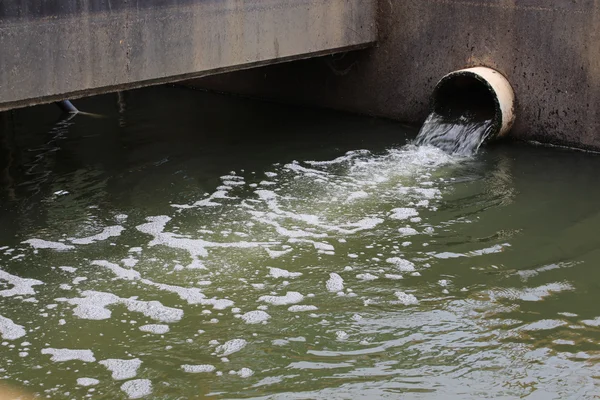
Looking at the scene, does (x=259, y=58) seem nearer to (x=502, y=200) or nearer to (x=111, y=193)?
(x=111, y=193)

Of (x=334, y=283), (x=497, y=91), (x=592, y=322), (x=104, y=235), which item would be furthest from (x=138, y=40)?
(x=592, y=322)

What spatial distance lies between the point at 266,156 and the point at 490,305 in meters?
3.75

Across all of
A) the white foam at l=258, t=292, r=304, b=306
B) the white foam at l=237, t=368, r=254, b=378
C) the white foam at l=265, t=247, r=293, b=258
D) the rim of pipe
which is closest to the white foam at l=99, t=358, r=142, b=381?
the white foam at l=237, t=368, r=254, b=378

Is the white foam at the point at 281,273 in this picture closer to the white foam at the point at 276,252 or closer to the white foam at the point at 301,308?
the white foam at the point at 276,252

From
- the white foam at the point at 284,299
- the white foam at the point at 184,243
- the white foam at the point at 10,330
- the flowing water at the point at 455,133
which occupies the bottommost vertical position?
the white foam at the point at 10,330

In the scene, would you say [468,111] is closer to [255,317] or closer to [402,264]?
[402,264]

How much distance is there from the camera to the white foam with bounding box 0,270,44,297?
5.38 meters

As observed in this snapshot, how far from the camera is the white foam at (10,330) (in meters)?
4.84

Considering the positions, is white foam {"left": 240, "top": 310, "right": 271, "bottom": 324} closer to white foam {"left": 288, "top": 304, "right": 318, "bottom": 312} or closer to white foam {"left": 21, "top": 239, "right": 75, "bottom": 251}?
white foam {"left": 288, "top": 304, "right": 318, "bottom": 312}

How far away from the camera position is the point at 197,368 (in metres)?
4.46

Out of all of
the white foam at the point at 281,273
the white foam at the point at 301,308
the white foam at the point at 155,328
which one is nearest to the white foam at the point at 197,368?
the white foam at the point at 155,328

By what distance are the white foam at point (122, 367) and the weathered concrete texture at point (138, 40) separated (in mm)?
2643

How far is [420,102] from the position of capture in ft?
31.6

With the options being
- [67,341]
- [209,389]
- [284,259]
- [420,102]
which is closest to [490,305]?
[284,259]
